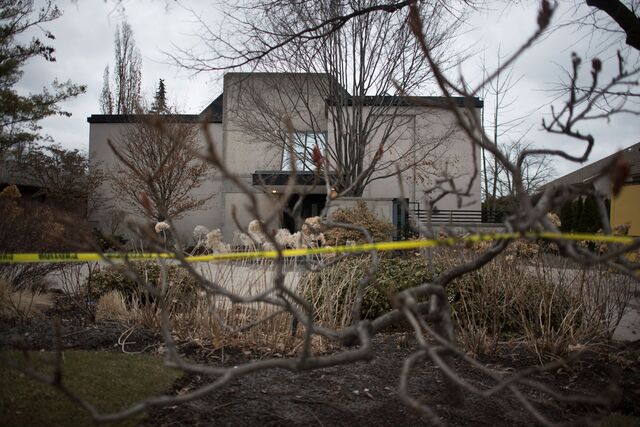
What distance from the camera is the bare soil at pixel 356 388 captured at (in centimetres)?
273

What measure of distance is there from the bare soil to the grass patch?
21 centimetres

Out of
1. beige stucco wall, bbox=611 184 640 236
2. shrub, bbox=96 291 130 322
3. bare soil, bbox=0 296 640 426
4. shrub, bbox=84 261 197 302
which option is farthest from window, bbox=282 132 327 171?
bare soil, bbox=0 296 640 426

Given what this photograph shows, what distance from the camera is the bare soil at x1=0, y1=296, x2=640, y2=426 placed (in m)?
2.73

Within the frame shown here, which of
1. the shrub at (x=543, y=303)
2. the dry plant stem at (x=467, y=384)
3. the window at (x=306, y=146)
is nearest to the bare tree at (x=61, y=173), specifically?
the window at (x=306, y=146)

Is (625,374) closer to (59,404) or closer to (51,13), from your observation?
(59,404)

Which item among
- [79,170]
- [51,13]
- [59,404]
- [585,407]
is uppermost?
[51,13]

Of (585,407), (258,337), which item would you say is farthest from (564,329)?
(258,337)

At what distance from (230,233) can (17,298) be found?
15923mm

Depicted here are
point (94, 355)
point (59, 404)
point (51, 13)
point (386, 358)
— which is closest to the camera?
point (59, 404)

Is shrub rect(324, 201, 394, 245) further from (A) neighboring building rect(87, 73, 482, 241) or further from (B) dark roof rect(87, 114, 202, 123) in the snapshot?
(B) dark roof rect(87, 114, 202, 123)

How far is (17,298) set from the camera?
207 inches

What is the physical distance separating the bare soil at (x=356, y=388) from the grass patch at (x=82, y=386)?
0.68 ft

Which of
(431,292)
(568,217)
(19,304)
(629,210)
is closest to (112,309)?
(19,304)

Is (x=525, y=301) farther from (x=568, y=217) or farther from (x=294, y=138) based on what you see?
(x=568, y=217)
